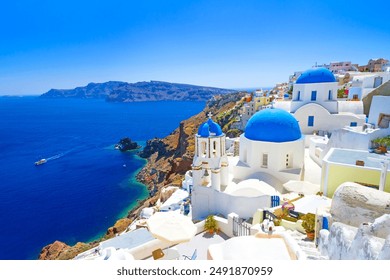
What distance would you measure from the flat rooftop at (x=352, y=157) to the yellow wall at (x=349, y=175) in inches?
17.7

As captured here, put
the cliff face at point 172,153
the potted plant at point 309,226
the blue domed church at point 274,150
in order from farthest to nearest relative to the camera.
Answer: the cliff face at point 172,153
the blue domed church at point 274,150
the potted plant at point 309,226

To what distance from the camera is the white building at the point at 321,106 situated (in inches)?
873

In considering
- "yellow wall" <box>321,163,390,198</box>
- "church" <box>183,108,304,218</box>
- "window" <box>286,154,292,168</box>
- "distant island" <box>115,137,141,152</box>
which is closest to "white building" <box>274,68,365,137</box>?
"church" <box>183,108,304,218</box>

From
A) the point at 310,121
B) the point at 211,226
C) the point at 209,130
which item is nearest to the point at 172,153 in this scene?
the point at 310,121

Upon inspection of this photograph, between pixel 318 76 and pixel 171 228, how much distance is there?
2197 centimetres

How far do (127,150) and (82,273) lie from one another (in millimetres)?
71702

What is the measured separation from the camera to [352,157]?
12094 millimetres

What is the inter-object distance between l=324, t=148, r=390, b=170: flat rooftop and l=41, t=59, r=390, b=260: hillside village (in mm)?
48

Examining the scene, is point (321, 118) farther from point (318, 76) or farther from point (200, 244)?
point (200, 244)

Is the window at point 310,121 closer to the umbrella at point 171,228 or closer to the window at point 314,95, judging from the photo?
the window at point 314,95

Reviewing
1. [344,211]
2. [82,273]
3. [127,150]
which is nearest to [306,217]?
[344,211]

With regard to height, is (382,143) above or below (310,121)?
below

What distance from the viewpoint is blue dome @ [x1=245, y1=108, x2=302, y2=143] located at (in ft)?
51.0

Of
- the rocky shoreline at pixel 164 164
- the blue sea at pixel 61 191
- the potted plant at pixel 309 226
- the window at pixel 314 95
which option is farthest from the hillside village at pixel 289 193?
the blue sea at pixel 61 191
